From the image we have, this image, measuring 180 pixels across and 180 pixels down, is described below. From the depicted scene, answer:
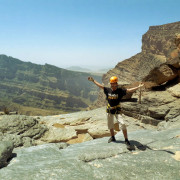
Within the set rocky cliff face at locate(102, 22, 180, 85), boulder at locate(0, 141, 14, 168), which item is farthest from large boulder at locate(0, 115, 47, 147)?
rocky cliff face at locate(102, 22, 180, 85)

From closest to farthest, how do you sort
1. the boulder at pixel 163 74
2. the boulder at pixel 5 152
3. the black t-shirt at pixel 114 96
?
the boulder at pixel 5 152 < the black t-shirt at pixel 114 96 < the boulder at pixel 163 74

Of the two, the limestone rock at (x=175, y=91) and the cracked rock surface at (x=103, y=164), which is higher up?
the limestone rock at (x=175, y=91)

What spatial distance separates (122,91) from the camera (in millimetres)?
7562

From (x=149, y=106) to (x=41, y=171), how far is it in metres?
14.1

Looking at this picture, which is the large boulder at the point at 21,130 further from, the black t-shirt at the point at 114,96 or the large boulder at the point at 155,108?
the large boulder at the point at 155,108

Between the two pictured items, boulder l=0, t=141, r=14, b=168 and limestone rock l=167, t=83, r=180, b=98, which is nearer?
boulder l=0, t=141, r=14, b=168

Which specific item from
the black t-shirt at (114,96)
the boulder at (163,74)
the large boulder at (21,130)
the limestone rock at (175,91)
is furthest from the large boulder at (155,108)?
the large boulder at (21,130)

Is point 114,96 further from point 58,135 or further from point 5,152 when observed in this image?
point 58,135

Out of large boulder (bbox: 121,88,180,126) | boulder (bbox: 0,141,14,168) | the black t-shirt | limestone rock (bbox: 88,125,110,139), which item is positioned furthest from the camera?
large boulder (bbox: 121,88,180,126)

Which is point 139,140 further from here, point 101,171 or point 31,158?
point 31,158

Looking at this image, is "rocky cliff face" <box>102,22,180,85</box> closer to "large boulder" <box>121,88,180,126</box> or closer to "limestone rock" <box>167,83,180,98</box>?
"limestone rock" <box>167,83,180,98</box>

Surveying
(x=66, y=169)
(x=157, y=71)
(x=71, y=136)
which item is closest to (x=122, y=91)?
(x=66, y=169)

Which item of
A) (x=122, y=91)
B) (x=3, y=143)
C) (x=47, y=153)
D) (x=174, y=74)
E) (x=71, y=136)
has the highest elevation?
(x=174, y=74)

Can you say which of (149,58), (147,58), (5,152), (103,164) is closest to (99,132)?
(103,164)
